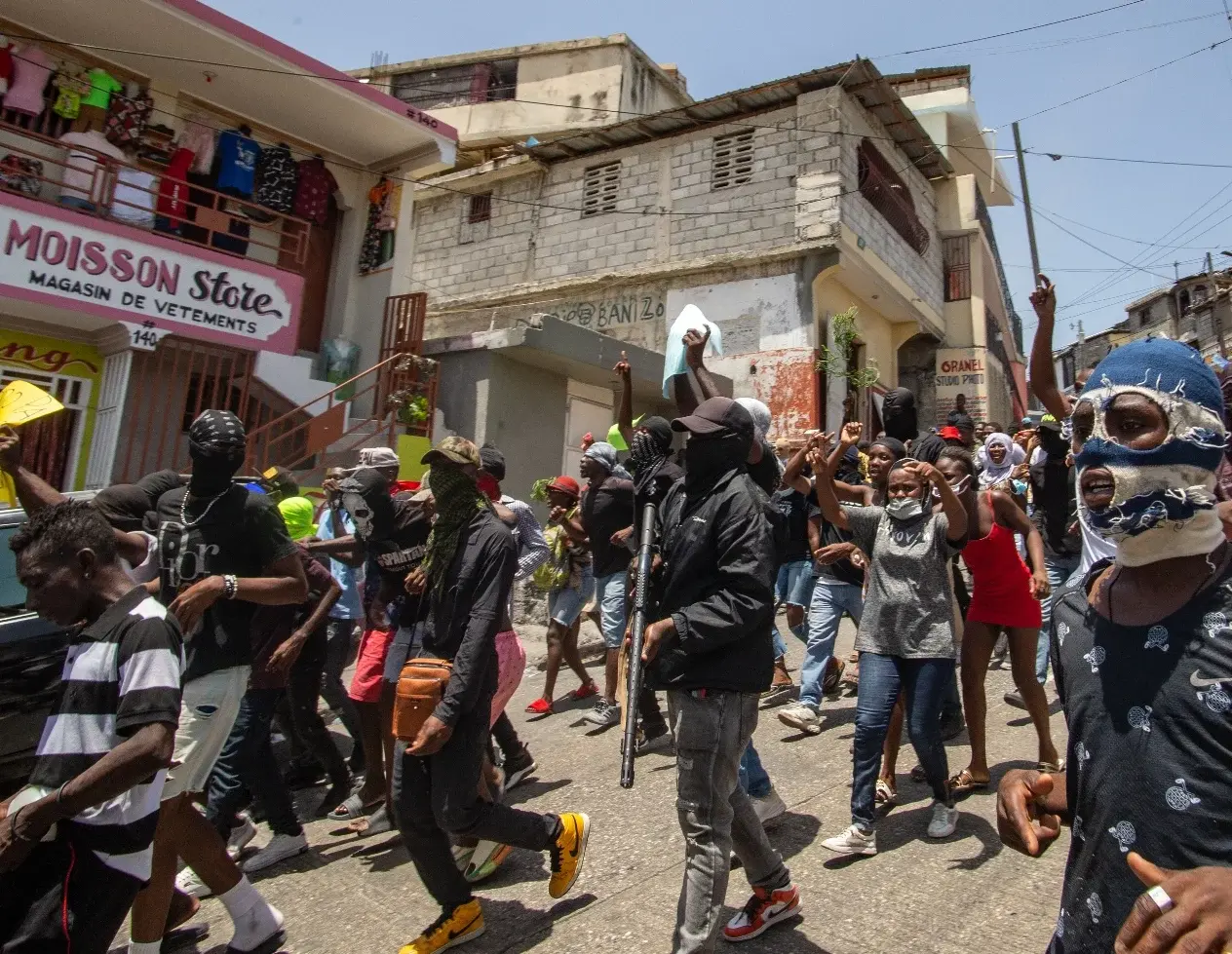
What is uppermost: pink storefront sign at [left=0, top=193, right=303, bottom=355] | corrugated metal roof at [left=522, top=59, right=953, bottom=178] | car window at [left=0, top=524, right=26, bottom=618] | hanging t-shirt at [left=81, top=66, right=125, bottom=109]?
corrugated metal roof at [left=522, top=59, right=953, bottom=178]

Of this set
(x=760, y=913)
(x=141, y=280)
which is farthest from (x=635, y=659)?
(x=141, y=280)

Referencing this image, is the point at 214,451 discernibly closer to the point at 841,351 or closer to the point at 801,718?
the point at 801,718

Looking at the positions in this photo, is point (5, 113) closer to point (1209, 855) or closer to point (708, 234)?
point (708, 234)

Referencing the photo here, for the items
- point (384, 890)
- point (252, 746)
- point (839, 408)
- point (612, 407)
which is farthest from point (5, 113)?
point (839, 408)

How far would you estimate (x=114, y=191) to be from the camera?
11.4m

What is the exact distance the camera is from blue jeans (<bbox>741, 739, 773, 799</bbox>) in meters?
3.97

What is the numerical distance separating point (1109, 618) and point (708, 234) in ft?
51.9

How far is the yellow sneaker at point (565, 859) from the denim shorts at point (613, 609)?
2.31 m

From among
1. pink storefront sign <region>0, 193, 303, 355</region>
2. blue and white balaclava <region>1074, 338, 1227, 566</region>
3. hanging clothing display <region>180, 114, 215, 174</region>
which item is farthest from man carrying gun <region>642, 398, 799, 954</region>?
hanging clothing display <region>180, 114, 215, 174</region>

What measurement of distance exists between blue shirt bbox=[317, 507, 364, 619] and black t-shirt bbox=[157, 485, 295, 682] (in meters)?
1.77

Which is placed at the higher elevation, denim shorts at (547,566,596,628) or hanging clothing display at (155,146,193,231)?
hanging clothing display at (155,146,193,231)

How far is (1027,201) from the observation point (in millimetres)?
12125

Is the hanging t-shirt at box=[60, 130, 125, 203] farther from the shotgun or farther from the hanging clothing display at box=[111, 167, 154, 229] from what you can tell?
the shotgun

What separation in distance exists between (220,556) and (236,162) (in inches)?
446
